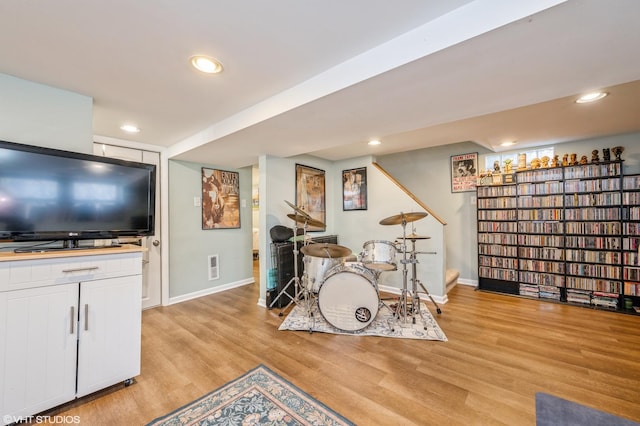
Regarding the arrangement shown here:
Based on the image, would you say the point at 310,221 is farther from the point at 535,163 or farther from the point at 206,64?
the point at 535,163

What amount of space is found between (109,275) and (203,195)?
2.38 metres

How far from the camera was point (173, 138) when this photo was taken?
325 cm

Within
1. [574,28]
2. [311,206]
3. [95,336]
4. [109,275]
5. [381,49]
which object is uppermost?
[381,49]

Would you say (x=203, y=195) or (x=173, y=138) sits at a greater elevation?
(x=173, y=138)

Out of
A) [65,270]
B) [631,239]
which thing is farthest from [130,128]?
[631,239]

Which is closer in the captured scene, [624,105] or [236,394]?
[236,394]

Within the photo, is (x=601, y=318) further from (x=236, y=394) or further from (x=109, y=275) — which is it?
(x=109, y=275)

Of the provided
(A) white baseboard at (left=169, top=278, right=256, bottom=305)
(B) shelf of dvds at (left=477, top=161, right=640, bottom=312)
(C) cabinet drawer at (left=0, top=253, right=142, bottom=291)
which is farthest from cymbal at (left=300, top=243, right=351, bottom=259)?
(B) shelf of dvds at (left=477, top=161, right=640, bottom=312)

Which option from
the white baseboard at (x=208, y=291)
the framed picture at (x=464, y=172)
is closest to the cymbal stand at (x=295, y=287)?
the white baseboard at (x=208, y=291)

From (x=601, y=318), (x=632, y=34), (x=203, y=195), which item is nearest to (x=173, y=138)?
(x=203, y=195)

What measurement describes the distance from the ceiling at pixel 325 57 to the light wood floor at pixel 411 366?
2.09 m

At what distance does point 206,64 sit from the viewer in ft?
5.59

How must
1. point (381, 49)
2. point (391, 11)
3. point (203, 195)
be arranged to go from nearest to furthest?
point (391, 11)
point (381, 49)
point (203, 195)

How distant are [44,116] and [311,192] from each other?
310cm
